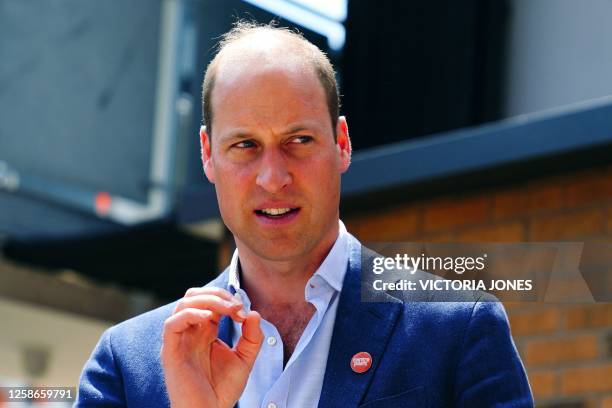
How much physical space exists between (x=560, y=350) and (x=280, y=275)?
8.22 feet

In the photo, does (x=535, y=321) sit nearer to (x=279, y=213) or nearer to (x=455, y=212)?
(x=455, y=212)

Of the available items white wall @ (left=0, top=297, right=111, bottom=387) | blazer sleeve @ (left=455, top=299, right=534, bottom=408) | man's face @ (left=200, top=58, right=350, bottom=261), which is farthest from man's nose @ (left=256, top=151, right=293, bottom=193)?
white wall @ (left=0, top=297, right=111, bottom=387)

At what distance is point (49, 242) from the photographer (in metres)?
7.01

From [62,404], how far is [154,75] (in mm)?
3975

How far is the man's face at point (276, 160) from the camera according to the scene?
7.82 feet

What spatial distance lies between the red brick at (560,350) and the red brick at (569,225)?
0.43 meters

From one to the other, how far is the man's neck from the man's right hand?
0.25 meters

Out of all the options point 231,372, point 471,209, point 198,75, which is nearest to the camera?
point 231,372

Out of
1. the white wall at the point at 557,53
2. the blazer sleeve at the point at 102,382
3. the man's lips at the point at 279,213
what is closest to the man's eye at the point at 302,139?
the man's lips at the point at 279,213

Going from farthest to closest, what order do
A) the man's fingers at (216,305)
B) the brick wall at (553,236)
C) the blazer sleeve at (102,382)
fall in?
the brick wall at (553,236) < the blazer sleeve at (102,382) < the man's fingers at (216,305)

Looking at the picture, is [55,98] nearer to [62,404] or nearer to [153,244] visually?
[153,244]

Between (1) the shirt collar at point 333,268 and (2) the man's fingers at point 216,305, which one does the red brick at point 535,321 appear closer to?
(1) the shirt collar at point 333,268

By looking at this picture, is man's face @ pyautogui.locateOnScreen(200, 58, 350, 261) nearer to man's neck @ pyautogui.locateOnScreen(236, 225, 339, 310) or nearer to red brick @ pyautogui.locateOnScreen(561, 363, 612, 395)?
man's neck @ pyautogui.locateOnScreen(236, 225, 339, 310)

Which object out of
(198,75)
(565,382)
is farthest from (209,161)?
(198,75)
